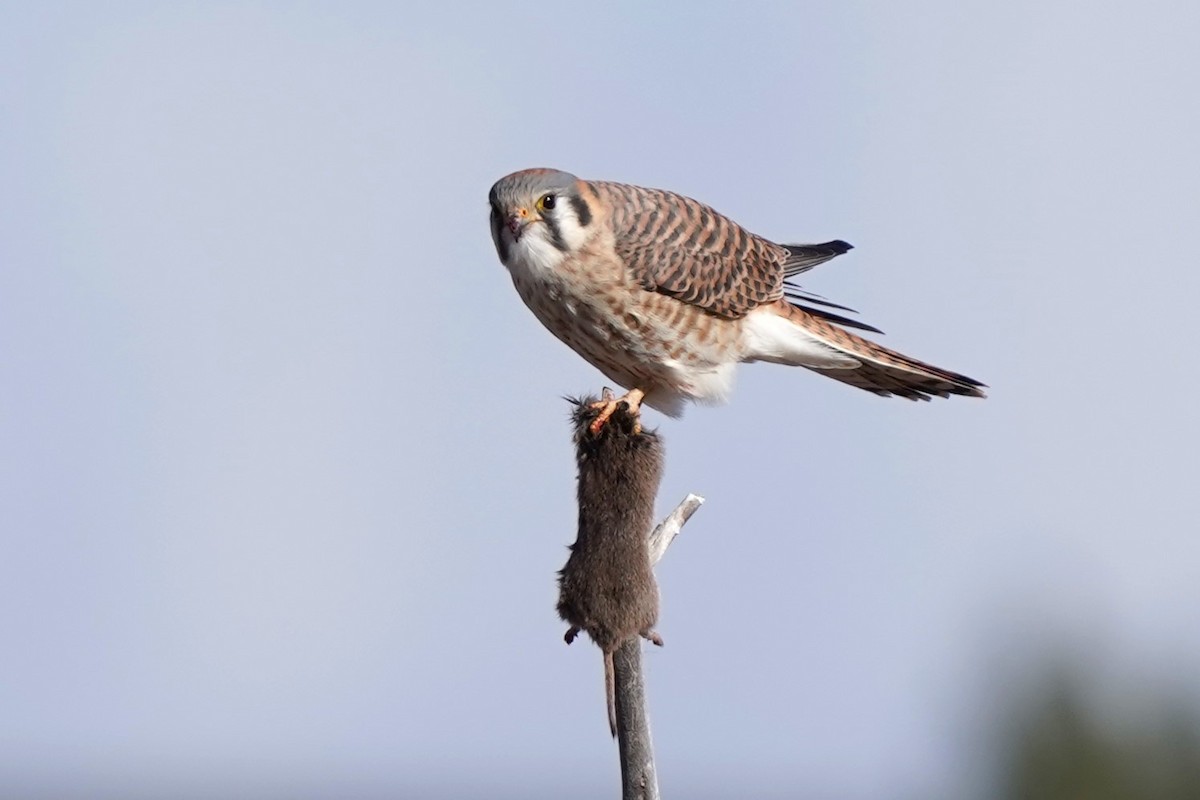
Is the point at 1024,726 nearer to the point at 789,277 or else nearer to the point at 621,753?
the point at 789,277

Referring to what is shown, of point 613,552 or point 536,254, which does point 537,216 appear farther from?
point 613,552

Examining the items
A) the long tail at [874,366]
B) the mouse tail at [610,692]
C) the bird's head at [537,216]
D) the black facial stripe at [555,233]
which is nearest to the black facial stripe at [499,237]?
the bird's head at [537,216]

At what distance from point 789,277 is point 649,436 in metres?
2.04

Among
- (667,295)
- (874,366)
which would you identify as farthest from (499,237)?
(874,366)

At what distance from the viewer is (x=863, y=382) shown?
6.53 m

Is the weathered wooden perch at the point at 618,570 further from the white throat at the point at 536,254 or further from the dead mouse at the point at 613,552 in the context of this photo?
the white throat at the point at 536,254

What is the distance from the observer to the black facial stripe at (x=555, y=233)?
550cm

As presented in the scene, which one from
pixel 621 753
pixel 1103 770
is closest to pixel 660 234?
pixel 621 753

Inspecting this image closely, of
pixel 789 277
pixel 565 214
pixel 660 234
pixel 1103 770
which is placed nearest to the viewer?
pixel 565 214

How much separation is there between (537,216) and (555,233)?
7cm

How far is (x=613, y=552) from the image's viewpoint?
428cm

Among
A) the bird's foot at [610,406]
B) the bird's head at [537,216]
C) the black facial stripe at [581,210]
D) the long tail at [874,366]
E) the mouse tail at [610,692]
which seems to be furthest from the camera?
the long tail at [874,366]

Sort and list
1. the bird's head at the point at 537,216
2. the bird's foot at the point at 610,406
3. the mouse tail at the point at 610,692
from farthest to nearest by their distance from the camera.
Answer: the bird's head at the point at 537,216
the bird's foot at the point at 610,406
the mouse tail at the point at 610,692

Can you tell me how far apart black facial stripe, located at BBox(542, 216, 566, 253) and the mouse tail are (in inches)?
62.2
